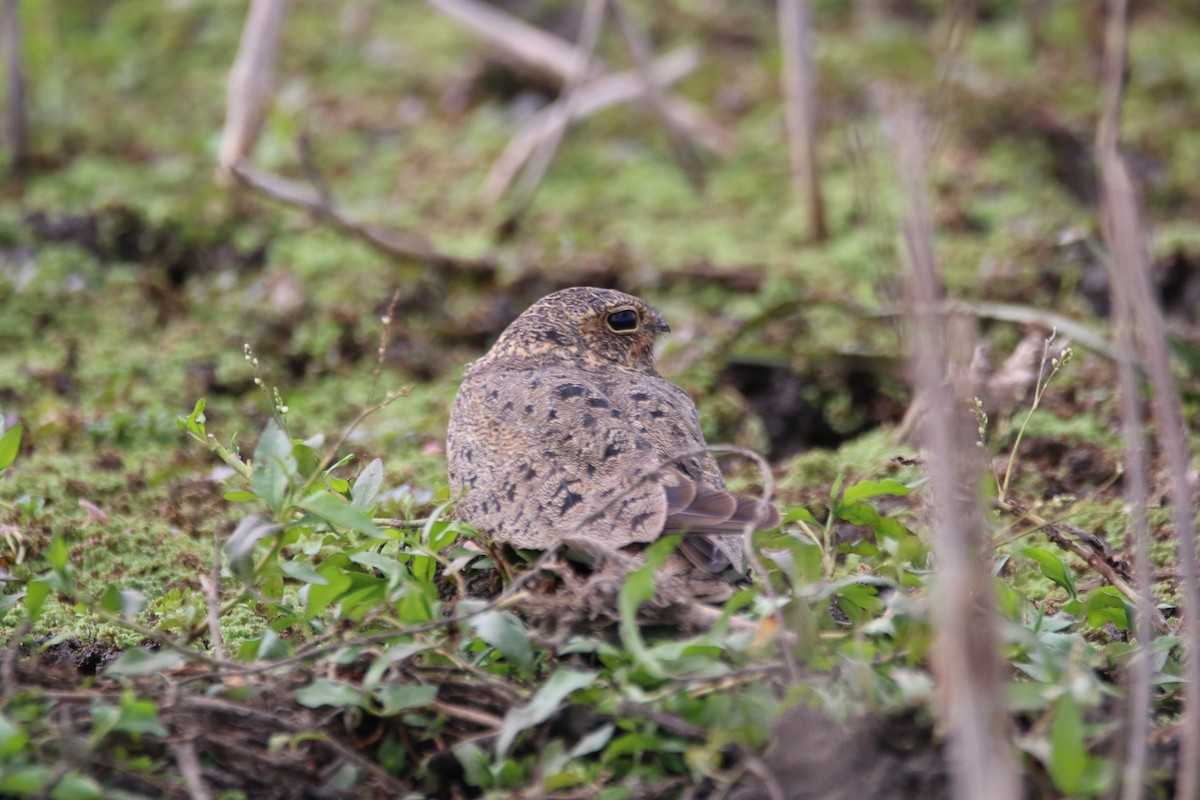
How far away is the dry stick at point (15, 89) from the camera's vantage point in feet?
20.7

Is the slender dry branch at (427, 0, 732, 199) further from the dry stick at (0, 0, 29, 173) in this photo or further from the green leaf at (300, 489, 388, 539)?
the green leaf at (300, 489, 388, 539)

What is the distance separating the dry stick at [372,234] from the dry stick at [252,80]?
0.32m

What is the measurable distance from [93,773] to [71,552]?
57.0 inches

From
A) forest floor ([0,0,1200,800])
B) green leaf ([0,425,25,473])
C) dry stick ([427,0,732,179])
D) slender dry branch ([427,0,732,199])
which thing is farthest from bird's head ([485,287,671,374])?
dry stick ([427,0,732,179])

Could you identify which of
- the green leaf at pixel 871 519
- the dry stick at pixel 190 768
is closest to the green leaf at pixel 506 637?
the dry stick at pixel 190 768

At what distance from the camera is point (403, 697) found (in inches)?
93.1

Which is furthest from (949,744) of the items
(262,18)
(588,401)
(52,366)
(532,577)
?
(262,18)

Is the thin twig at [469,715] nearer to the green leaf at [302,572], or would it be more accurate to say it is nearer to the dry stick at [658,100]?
the green leaf at [302,572]

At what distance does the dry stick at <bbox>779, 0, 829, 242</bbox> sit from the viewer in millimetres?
5953

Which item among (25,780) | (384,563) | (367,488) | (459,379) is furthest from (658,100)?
(25,780)

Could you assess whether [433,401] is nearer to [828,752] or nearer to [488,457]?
[488,457]

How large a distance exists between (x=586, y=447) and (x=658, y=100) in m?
3.91

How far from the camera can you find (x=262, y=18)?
593 cm

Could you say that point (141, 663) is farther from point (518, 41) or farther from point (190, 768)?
point (518, 41)
